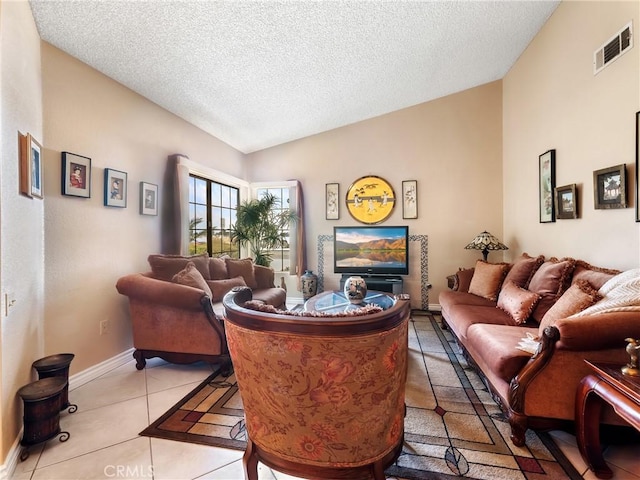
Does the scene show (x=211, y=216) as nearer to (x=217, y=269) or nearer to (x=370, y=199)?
(x=217, y=269)

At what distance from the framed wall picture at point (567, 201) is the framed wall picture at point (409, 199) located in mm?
1916

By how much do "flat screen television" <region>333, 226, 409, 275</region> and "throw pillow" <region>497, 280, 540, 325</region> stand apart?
1869 millimetres

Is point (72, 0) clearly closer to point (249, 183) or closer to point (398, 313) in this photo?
point (398, 313)

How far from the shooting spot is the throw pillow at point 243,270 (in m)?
3.62

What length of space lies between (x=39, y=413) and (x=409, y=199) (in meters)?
4.60

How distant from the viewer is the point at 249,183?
532 cm

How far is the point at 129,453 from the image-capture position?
1605 millimetres

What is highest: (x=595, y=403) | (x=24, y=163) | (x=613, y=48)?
(x=613, y=48)

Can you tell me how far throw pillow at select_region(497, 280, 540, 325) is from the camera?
2.37m

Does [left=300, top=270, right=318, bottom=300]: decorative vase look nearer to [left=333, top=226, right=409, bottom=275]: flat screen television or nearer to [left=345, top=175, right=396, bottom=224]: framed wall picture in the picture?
[left=333, top=226, right=409, bottom=275]: flat screen television

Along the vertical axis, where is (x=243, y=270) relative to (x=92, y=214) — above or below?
below

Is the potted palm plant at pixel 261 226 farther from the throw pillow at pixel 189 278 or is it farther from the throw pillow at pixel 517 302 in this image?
the throw pillow at pixel 517 302

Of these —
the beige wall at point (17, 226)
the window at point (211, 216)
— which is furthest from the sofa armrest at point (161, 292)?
the window at point (211, 216)

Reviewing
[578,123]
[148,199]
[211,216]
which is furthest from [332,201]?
[578,123]
